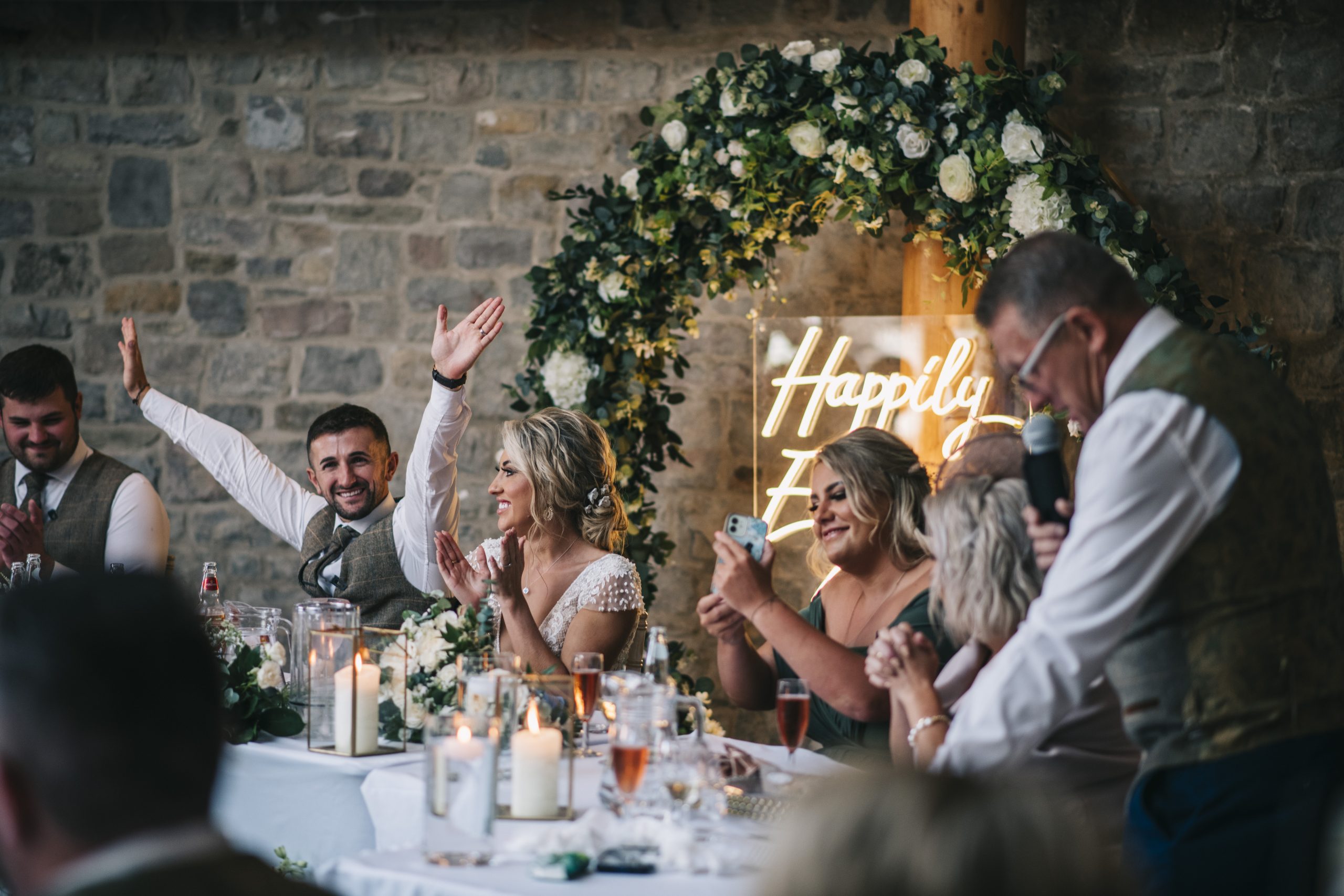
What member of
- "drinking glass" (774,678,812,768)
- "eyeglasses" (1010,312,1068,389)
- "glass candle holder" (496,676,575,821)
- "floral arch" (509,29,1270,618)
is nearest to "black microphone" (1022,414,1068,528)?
Answer: "eyeglasses" (1010,312,1068,389)

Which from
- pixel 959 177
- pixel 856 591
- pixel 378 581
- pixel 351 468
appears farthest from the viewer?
pixel 351 468

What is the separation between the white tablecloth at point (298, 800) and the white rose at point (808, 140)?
2198 mm

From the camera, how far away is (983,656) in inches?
87.4

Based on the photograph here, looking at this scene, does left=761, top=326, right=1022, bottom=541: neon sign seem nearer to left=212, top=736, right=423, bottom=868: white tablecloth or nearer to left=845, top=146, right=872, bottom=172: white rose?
left=845, top=146, right=872, bottom=172: white rose

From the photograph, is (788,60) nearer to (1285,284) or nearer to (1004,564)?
(1285,284)

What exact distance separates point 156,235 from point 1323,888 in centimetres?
498

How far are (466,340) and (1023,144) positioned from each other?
65.5 inches

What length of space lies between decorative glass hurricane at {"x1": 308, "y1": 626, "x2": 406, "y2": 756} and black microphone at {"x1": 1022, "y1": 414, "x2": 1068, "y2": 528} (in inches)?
50.5

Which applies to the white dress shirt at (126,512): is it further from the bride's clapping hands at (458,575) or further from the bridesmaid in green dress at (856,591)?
the bridesmaid in green dress at (856,591)

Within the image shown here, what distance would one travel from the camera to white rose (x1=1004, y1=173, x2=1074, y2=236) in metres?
3.54

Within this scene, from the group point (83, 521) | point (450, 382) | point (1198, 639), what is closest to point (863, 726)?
point (1198, 639)

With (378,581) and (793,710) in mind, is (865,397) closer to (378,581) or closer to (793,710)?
(378,581)

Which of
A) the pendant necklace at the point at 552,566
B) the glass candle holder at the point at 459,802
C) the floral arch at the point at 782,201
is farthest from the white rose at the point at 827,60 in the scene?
the glass candle holder at the point at 459,802

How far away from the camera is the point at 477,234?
5223 mm
